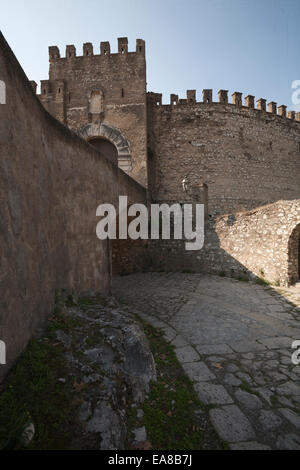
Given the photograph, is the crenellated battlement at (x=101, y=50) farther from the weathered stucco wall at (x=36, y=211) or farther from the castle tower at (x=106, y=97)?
the weathered stucco wall at (x=36, y=211)

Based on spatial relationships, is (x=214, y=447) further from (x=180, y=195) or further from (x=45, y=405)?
(x=180, y=195)

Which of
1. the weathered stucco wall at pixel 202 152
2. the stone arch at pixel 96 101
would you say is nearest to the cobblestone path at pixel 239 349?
the weathered stucco wall at pixel 202 152

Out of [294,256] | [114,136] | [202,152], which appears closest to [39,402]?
[294,256]

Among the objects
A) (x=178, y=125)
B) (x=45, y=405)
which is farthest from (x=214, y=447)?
(x=178, y=125)

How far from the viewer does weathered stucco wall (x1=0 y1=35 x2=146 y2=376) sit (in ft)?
7.33

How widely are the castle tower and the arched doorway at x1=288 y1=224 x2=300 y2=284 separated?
23.0 feet

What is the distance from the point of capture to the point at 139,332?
137 inches

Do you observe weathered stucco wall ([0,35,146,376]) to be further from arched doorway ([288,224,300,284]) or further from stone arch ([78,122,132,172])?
stone arch ([78,122,132,172])

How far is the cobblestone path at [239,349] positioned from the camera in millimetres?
2139

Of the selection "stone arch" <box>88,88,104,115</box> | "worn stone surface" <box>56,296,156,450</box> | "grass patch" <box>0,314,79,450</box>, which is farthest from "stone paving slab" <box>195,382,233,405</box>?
"stone arch" <box>88,88,104,115</box>

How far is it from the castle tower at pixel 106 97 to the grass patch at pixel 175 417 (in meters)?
9.88

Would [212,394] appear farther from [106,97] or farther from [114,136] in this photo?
[106,97]

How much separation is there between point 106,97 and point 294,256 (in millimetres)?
11219

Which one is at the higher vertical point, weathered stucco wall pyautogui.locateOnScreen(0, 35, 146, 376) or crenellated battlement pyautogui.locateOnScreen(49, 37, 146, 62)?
crenellated battlement pyautogui.locateOnScreen(49, 37, 146, 62)
